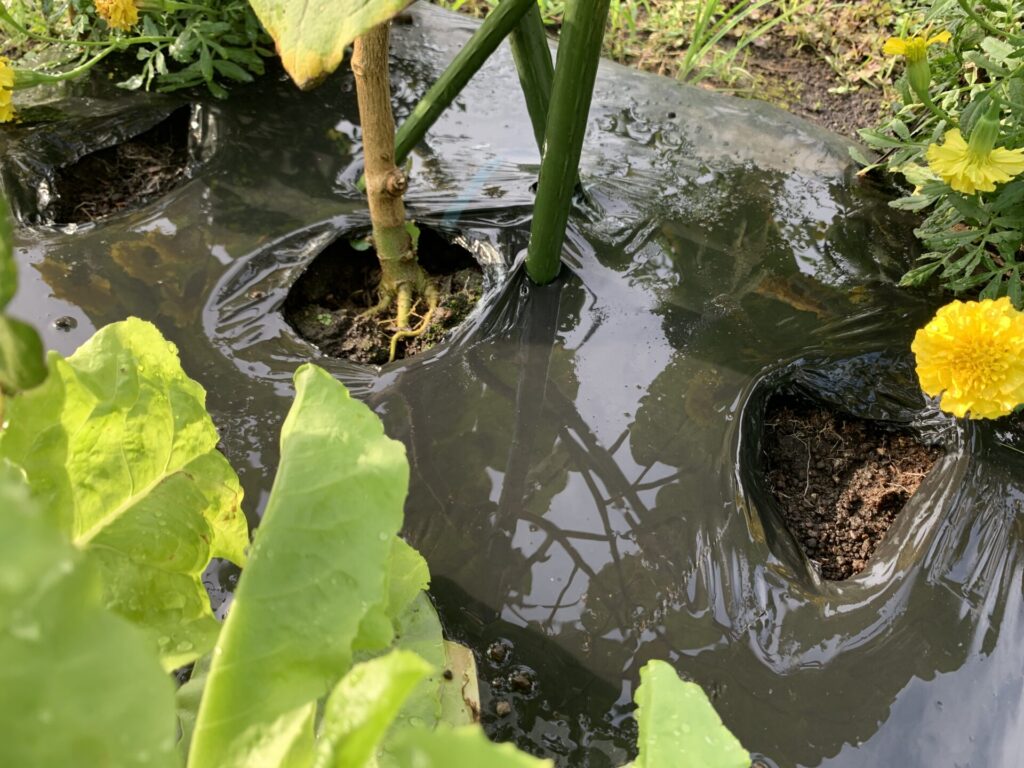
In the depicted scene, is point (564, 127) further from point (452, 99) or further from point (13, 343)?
point (13, 343)

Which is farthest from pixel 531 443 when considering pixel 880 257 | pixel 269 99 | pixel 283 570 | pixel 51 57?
pixel 51 57

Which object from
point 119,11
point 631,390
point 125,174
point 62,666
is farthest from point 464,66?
point 62,666

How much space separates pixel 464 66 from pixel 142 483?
2.91 feet

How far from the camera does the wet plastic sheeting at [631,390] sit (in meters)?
1.08

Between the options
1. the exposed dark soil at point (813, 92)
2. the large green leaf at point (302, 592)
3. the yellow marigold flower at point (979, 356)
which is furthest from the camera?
the exposed dark soil at point (813, 92)

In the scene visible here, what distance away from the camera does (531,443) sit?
4.31ft

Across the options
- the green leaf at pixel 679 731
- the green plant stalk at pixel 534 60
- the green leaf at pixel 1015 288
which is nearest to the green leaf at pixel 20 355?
the green leaf at pixel 679 731

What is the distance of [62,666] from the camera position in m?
0.36

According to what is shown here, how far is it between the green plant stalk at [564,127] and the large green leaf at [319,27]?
57 centimetres

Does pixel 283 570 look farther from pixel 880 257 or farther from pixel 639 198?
pixel 880 257

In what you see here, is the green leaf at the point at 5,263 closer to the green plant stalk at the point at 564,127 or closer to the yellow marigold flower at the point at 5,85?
the green plant stalk at the point at 564,127

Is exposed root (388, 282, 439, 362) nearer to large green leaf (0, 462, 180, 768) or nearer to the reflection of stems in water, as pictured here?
the reflection of stems in water

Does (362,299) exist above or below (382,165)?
below

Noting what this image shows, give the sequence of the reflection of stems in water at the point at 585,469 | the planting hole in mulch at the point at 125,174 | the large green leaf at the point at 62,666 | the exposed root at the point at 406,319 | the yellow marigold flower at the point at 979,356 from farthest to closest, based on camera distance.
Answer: the planting hole in mulch at the point at 125,174 → the exposed root at the point at 406,319 → the reflection of stems in water at the point at 585,469 → the yellow marigold flower at the point at 979,356 → the large green leaf at the point at 62,666
